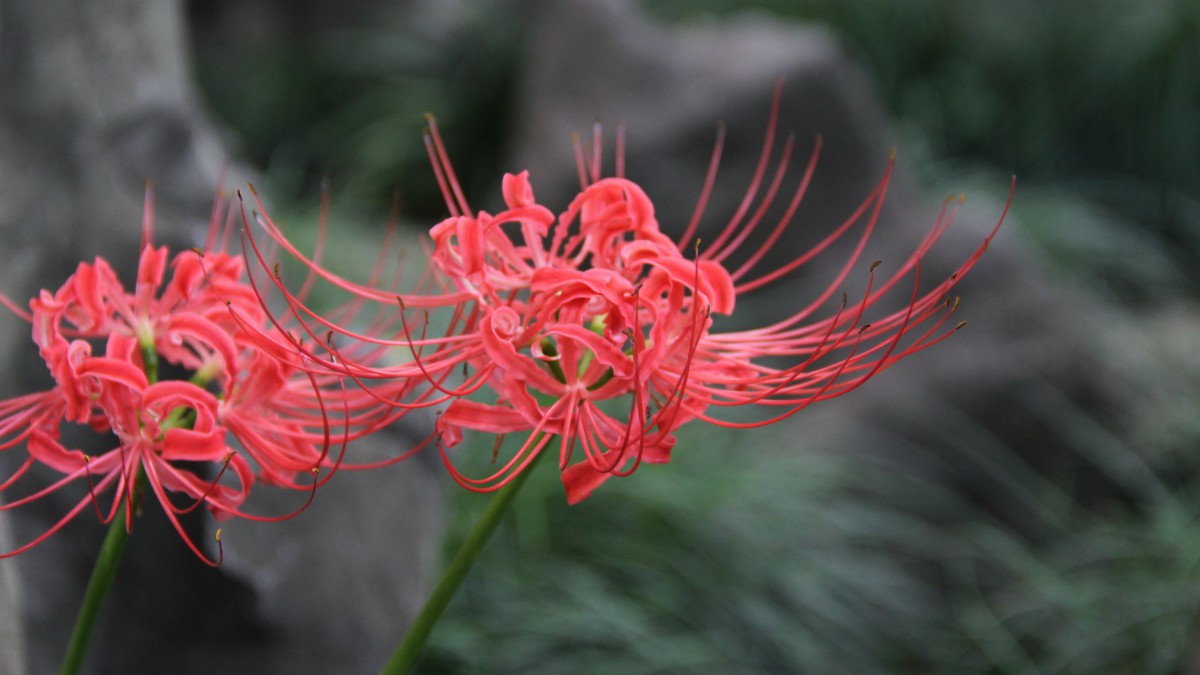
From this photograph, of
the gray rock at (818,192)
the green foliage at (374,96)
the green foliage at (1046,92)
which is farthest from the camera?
the green foliage at (1046,92)

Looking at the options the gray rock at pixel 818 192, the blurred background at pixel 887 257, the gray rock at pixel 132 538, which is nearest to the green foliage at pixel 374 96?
the blurred background at pixel 887 257

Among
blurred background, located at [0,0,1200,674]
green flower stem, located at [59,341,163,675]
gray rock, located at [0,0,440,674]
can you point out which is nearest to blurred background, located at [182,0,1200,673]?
blurred background, located at [0,0,1200,674]

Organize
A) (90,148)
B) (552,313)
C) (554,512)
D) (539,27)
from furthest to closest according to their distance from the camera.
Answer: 1. (539,27)
2. (554,512)
3. (90,148)
4. (552,313)

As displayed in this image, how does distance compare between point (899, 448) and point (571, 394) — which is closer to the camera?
point (571, 394)

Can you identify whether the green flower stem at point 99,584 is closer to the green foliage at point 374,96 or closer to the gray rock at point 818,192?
the gray rock at point 818,192

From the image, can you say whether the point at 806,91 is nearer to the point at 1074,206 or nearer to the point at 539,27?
the point at 539,27

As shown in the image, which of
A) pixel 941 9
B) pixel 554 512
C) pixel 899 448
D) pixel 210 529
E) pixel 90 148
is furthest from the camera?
pixel 941 9

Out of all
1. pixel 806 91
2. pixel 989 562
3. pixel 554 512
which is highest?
pixel 806 91

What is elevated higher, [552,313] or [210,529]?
[552,313]

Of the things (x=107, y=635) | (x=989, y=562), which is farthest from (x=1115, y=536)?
(x=107, y=635)
